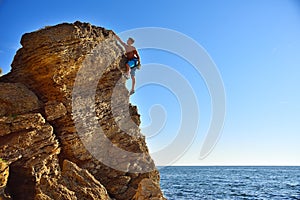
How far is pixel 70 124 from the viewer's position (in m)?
14.3

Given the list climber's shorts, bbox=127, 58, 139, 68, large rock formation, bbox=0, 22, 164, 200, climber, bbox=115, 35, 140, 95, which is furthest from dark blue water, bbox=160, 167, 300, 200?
climber's shorts, bbox=127, 58, 139, 68

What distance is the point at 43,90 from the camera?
14.7m

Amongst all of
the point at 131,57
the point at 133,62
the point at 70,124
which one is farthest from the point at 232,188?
the point at 70,124

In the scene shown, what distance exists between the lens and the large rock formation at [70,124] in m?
12.1

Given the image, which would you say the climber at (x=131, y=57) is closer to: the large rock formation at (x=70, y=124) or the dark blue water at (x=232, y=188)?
the large rock formation at (x=70, y=124)

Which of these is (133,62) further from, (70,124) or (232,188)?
(232,188)

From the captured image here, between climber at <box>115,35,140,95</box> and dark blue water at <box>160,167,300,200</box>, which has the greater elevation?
climber at <box>115,35,140,95</box>

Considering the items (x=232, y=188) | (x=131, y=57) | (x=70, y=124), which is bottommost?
(x=232, y=188)

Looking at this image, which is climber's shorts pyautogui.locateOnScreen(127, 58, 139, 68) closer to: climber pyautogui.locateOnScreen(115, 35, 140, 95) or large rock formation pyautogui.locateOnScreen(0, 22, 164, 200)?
climber pyautogui.locateOnScreen(115, 35, 140, 95)

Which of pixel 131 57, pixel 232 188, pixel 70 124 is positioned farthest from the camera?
pixel 232 188

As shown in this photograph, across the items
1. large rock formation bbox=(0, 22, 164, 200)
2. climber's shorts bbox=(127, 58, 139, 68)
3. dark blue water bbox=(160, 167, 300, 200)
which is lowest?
dark blue water bbox=(160, 167, 300, 200)

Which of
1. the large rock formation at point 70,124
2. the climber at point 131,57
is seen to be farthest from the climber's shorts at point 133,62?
the large rock formation at point 70,124

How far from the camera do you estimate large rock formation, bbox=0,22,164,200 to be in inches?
478

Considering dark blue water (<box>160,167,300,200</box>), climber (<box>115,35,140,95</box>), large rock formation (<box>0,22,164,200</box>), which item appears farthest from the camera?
dark blue water (<box>160,167,300,200</box>)
